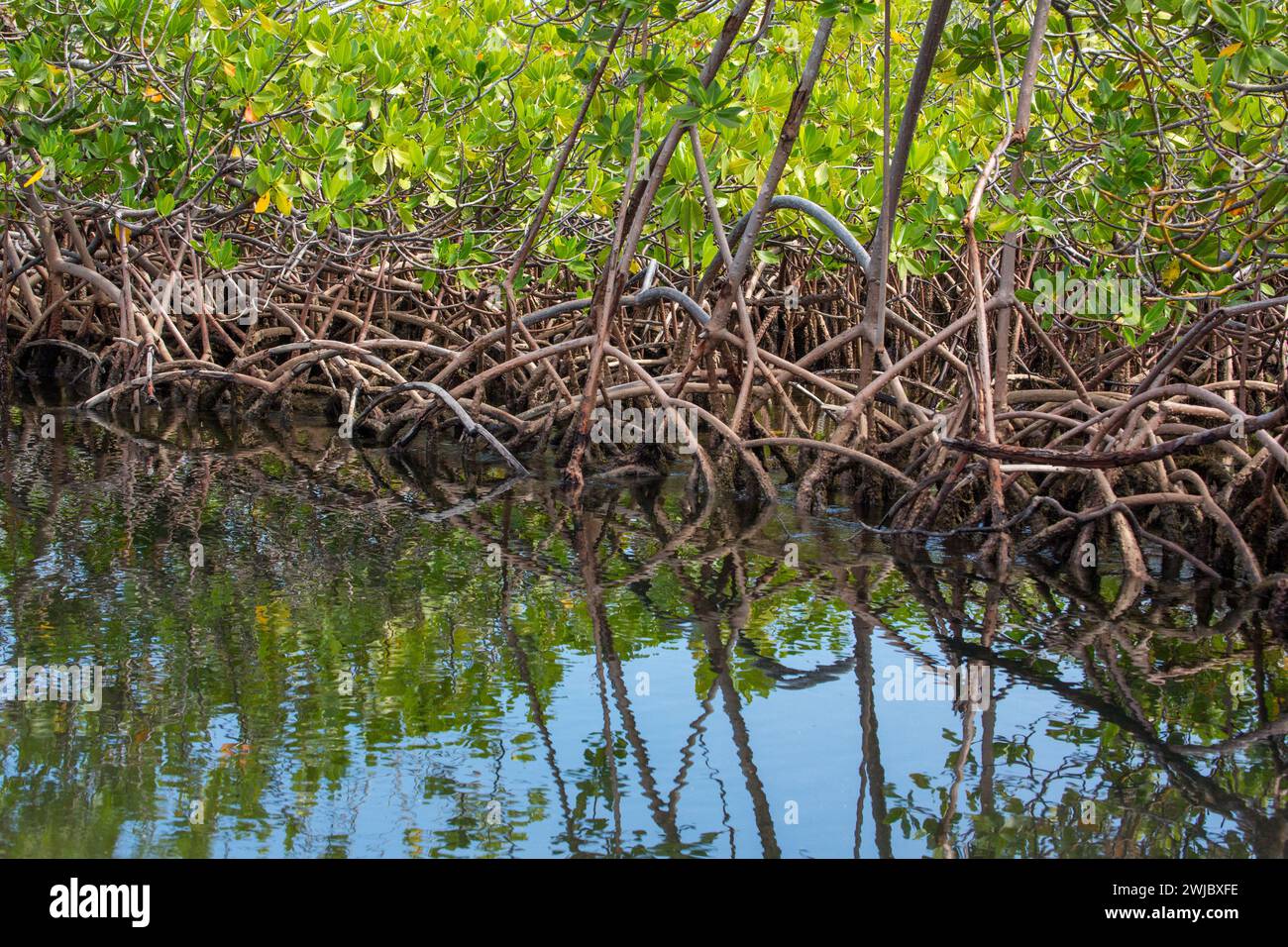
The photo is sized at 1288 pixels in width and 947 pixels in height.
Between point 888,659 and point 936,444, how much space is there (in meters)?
1.69

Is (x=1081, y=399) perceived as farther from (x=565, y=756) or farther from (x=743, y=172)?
(x=565, y=756)

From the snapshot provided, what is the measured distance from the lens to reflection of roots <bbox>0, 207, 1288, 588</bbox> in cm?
511

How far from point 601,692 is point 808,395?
416cm

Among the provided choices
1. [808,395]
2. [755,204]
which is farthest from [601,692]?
[808,395]

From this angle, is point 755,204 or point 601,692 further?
point 755,204

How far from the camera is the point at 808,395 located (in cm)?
769

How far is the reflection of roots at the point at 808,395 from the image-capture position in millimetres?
5113

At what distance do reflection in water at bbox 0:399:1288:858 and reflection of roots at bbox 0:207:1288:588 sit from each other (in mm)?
286

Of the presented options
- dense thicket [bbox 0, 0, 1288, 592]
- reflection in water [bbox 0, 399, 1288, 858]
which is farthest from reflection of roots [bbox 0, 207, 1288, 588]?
reflection in water [bbox 0, 399, 1288, 858]

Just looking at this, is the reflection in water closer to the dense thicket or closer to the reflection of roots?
the reflection of roots

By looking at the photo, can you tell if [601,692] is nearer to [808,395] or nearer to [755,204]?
[755,204]

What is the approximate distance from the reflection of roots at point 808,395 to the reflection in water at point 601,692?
286 mm

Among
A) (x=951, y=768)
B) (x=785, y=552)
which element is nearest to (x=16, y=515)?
(x=785, y=552)

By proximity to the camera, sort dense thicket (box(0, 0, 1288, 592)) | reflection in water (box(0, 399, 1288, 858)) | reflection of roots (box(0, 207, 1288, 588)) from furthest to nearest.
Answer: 1. reflection of roots (box(0, 207, 1288, 588))
2. dense thicket (box(0, 0, 1288, 592))
3. reflection in water (box(0, 399, 1288, 858))
